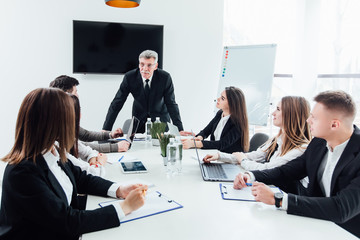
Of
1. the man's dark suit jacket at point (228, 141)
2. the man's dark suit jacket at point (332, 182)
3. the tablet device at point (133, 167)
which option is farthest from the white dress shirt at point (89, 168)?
the man's dark suit jacket at point (228, 141)

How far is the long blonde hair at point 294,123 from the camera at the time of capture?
2004 mm

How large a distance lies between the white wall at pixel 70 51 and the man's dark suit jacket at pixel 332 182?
2997 millimetres

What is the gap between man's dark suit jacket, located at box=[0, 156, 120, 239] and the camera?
111 cm

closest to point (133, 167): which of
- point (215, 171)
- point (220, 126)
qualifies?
point (215, 171)

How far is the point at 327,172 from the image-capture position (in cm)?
162

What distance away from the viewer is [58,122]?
1.18m

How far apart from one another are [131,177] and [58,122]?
2.28 ft

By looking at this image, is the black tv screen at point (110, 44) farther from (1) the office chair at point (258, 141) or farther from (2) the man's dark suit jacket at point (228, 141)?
(1) the office chair at point (258, 141)

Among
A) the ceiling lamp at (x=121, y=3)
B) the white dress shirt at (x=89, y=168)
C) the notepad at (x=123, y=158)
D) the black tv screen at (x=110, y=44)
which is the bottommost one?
the notepad at (x=123, y=158)

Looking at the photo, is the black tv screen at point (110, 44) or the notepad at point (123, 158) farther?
the black tv screen at point (110, 44)

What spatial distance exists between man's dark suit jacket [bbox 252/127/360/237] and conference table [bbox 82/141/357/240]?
0.05m

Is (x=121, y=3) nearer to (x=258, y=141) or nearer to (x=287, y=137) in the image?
(x=258, y=141)

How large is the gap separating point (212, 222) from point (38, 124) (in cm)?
75

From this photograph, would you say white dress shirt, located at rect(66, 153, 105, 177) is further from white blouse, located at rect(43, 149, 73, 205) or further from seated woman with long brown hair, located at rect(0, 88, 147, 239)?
seated woman with long brown hair, located at rect(0, 88, 147, 239)
